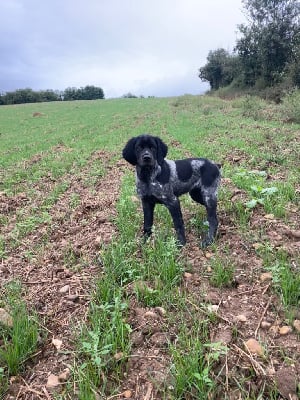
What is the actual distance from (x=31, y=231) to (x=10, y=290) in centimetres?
256

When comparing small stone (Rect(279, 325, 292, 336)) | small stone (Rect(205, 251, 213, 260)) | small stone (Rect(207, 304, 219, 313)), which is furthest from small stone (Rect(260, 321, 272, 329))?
small stone (Rect(205, 251, 213, 260))

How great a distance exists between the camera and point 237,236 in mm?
5367

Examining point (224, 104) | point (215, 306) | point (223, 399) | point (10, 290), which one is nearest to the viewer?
point (223, 399)

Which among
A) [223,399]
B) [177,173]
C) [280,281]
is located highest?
[177,173]

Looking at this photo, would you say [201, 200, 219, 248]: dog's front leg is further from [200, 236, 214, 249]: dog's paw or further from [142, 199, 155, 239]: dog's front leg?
[142, 199, 155, 239]: dog's front leg

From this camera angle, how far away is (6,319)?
354 cm

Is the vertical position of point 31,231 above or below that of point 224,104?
below

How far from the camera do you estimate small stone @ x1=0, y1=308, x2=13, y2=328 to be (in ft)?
11.4

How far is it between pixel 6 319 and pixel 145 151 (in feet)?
8.97

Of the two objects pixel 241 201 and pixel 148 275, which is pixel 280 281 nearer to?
pixel 148 275

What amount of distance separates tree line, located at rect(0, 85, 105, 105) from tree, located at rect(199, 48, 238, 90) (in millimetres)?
42992

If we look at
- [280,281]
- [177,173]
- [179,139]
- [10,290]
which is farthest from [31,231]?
[179,139]

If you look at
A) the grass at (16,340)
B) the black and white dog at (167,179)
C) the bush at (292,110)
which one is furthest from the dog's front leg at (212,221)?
the bush at (292,110)

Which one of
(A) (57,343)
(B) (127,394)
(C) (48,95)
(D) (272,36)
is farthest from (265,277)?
(C) (48,95)
